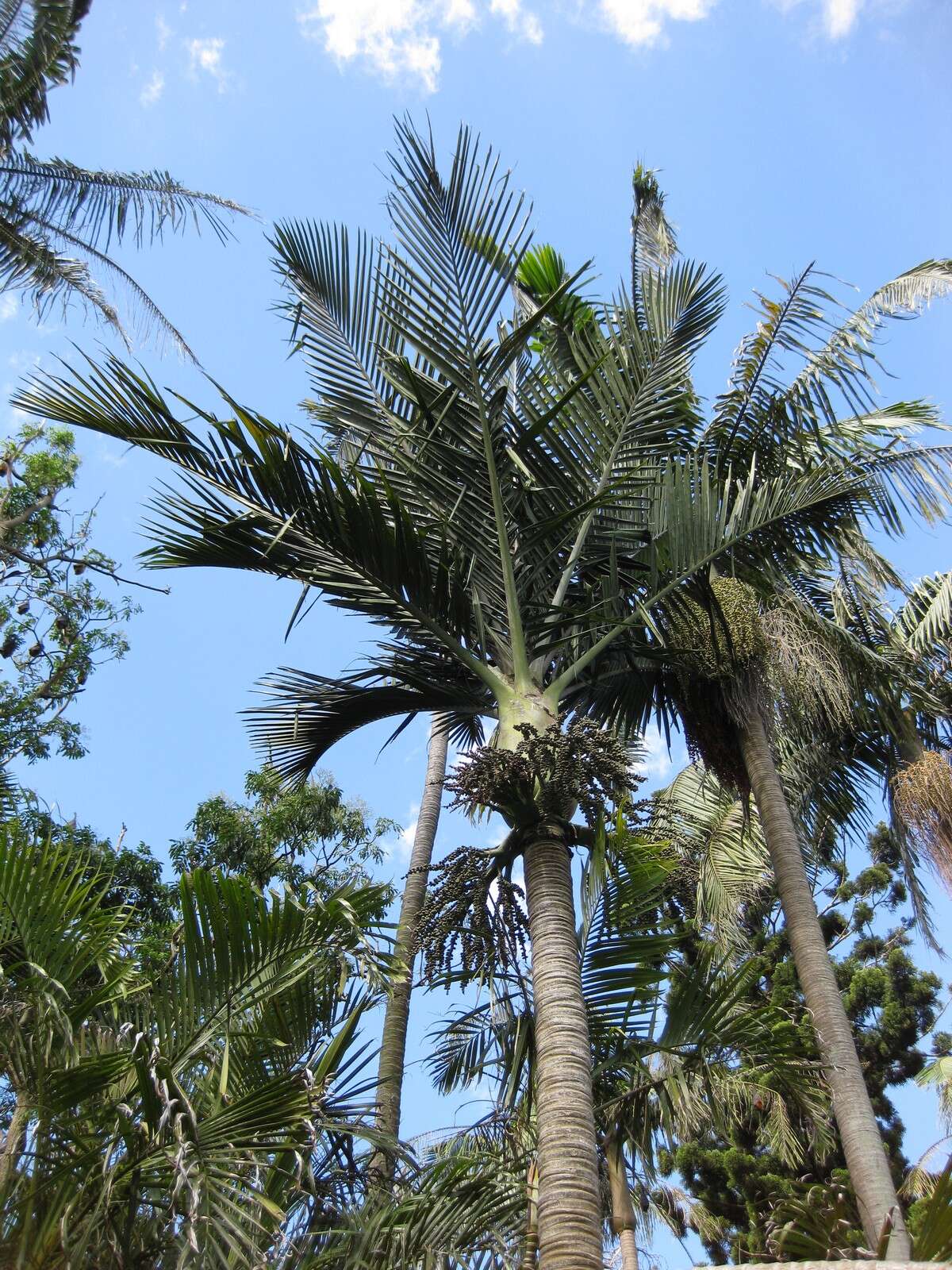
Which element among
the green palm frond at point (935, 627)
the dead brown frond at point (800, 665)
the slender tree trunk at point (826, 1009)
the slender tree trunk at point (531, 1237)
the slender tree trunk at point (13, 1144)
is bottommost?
the slender tree trunk at point (531, 1237)

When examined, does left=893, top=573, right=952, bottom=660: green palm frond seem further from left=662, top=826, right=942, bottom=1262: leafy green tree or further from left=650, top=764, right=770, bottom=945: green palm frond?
left=662, top=826, right=942, bottom=1262: leafy green tree

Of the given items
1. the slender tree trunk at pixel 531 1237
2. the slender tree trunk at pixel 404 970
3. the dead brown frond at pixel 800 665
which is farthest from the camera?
the dead brown frond at pixel 800 665

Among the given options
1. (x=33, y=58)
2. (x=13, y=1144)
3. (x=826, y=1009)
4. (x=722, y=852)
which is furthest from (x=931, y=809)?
(x=33, y=58)

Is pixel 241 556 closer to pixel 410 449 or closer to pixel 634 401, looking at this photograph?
pixel 410 449

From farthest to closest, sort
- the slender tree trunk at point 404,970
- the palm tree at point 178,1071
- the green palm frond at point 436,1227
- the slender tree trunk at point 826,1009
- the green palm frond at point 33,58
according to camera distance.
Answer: the green palm frond at point 33,58 → the slender tree trunk at point 826,1009 → the slender tree trunk at point 404,970 → the green palm frond at point 436,1227 → the palm tree at point 178,1071

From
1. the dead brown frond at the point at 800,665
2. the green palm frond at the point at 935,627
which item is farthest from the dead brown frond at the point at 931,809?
the green palm frond at the point at 935,627

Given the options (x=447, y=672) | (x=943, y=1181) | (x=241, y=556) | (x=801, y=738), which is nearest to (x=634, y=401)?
(x=447, y=672)

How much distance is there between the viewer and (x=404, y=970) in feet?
15.4

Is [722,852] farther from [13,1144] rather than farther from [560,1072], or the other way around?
[13,1144]

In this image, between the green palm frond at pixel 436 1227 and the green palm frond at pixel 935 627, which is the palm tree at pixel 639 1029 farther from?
the green palm frond at pixel 935 627

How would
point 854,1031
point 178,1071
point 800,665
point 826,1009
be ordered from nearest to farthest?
1. point 178,1071
2. point 826,1009
3. point 800,665
4. point 854,1031

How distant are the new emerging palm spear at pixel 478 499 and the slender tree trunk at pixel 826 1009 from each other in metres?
1.27

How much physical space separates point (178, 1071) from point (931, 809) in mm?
4802

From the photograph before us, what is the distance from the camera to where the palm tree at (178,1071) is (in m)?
3.31
